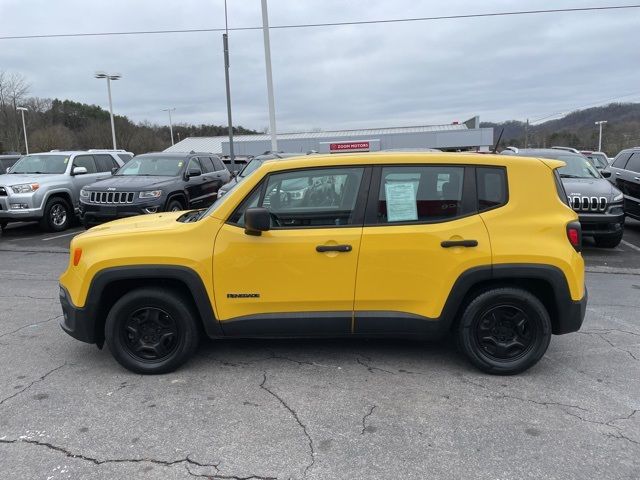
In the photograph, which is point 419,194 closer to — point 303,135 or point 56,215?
point 56,215

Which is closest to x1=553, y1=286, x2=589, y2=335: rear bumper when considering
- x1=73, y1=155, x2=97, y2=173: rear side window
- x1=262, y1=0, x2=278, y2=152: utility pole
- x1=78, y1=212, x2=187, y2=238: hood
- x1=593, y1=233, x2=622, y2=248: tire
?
x1=78, y1=212, x2=187, y2=238: hood

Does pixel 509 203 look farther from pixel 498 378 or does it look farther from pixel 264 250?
pixel 264 250

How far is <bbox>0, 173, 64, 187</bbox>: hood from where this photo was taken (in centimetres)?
1073

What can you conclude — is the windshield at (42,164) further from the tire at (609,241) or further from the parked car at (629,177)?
the parked car at (629,177)

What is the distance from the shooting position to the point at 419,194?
12.4ft

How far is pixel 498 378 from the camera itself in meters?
3.84

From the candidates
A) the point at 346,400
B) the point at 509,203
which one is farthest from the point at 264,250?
the point at 509,203

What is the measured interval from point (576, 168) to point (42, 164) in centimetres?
1185

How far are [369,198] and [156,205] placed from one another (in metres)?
6.95

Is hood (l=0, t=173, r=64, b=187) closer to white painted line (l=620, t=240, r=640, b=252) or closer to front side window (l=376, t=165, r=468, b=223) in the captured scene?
front side window (l=376, t=165, r=468, b=223)

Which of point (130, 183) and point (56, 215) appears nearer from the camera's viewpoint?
point (130, 183)

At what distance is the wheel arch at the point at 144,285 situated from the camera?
12.2 feet

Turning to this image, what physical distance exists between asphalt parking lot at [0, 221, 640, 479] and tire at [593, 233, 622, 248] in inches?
182

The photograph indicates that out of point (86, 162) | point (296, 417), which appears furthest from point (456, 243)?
point (86, 162)
